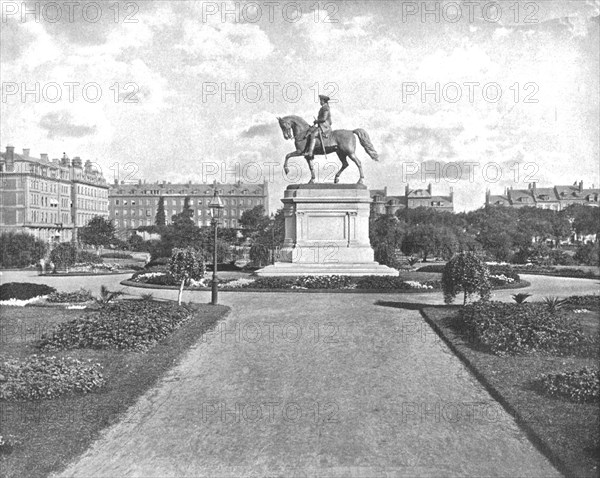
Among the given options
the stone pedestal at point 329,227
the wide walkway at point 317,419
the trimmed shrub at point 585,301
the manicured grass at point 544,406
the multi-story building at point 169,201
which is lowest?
the wide walkway at point 317,419

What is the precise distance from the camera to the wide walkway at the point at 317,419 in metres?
7.07

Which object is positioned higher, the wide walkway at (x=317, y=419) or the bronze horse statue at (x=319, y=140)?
the bronze horse statue at (x=319, y=140)

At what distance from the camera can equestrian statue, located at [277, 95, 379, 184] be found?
3028cm

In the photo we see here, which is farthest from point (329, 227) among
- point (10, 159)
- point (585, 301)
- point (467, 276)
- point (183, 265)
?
point (10, 159)

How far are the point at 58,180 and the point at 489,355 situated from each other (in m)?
98.8

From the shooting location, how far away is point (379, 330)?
50.5 ft

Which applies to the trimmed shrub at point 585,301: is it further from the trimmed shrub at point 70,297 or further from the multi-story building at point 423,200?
the multi-story building at point 423,200

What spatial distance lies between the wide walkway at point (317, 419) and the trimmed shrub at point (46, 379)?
1199mm

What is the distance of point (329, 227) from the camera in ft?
Answer: 101

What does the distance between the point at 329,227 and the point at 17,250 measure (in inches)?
1150

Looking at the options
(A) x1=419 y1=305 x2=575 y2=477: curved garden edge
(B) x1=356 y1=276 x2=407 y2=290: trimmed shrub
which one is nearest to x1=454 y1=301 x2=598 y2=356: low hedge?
(A) x1=419 y1=305 x2=575 y2=477: curved garden edge

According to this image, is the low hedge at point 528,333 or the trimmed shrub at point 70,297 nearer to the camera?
the low hedge at point 528,333

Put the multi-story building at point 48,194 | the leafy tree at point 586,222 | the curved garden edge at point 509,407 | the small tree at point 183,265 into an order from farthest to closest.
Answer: the leafy tree at point 586,222 → the multi-story building at point 48,194 → the small tree at point 183,265 → the curved garden edge at point 509,407

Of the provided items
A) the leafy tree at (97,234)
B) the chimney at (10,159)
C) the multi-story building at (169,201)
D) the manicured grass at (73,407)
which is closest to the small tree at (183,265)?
the manicured grass at (73,407)
